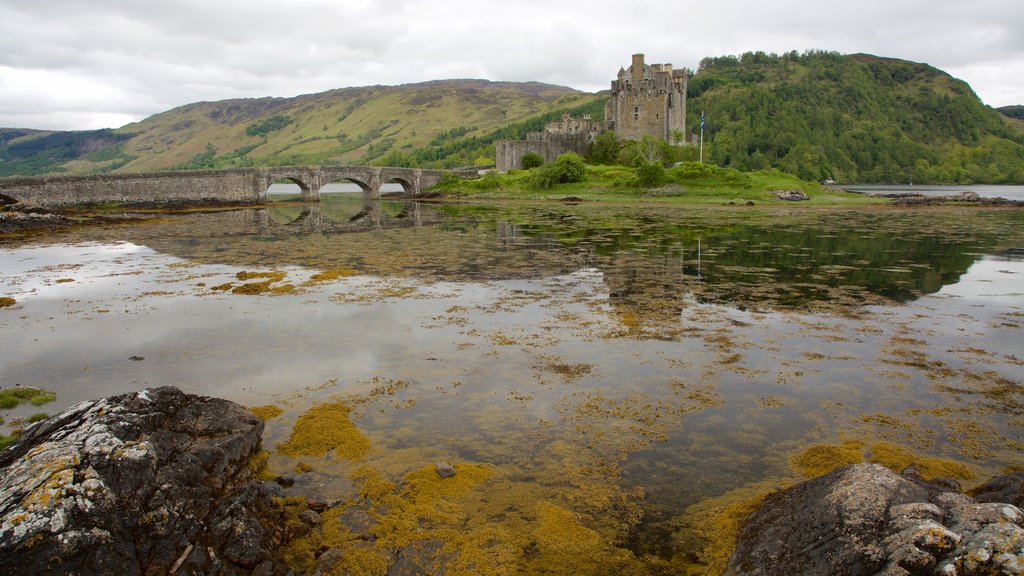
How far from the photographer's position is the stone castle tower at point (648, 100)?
74.1 metres

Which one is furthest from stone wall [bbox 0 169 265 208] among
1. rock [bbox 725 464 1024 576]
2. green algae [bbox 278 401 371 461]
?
rock [bbox 725 464 1024 576]

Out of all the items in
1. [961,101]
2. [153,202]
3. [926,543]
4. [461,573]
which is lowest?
[461,573]

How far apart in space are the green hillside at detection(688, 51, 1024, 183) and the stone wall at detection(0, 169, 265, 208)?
266 feet

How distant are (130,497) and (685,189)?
6107cm

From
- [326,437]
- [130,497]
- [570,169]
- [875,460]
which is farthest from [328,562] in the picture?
[570,169]

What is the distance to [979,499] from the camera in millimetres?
5875

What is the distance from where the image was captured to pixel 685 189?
2422 inches

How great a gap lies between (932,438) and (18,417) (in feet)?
41.0

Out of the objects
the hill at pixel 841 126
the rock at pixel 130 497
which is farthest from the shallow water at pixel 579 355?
the hill at pixel 841 126

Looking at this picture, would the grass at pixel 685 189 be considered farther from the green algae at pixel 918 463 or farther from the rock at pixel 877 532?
A: the rock at pixel 877 532

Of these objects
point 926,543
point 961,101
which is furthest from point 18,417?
point 961,101

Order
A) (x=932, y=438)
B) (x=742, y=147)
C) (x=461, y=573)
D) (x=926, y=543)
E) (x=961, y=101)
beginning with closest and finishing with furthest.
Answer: (x=926, y=543), (x=461, y=573), (x=932, y=438), (x=742, y=147), (x=961, y=101)

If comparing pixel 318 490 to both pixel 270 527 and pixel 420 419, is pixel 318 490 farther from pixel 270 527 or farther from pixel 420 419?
pixel 420 419

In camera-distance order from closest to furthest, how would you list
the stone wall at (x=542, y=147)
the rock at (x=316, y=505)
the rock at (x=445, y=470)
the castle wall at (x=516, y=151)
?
the rock at (x=316, y=505)
the rock at (x=445, y=470)
the castle wall at (x=516, y=151)
the stone wall at (x=542, y=147)
